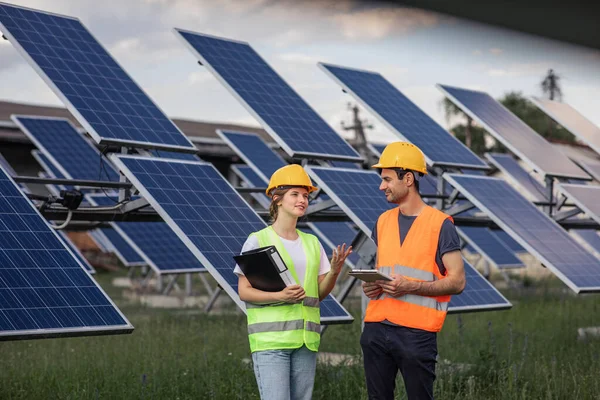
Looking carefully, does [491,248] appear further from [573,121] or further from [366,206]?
[366,206]

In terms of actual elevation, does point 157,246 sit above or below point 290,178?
above

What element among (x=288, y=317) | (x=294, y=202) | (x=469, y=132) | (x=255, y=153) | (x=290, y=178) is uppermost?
(x=469, y=132)

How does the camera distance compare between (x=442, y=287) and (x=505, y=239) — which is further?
(x=505, y=239)

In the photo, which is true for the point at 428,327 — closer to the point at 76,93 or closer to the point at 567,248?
the point at 76,93

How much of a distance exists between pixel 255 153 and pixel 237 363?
301 inches

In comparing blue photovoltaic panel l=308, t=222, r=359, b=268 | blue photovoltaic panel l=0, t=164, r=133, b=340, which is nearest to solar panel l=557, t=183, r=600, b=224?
blue photovoltaic panel l=308, t=222, r=359, b=268

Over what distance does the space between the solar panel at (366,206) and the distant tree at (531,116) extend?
4920 centimetres

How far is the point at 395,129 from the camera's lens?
12633mm

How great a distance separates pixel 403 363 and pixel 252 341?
0.85 metres

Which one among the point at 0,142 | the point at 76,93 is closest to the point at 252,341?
the point at 76,93

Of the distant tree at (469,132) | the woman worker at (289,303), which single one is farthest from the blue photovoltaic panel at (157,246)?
the distant tree at (469,132)

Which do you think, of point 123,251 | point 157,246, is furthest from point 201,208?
point 123,251

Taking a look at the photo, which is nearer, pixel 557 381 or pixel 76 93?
pixel 557 381

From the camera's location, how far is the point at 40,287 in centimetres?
696
